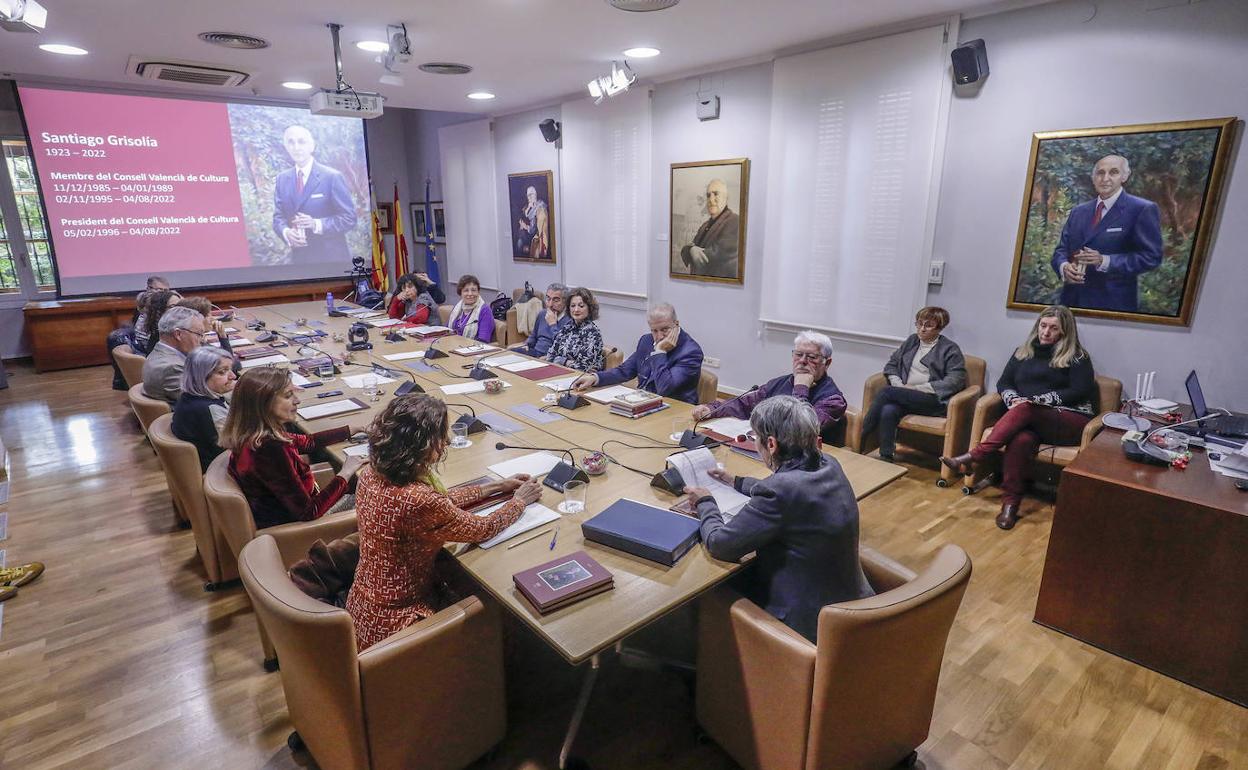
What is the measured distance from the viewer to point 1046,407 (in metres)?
3.71

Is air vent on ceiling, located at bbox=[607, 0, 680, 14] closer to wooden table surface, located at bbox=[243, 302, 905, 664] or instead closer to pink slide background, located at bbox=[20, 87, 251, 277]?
wooden table surface, located at bbox=[243, 302, 905, 664]

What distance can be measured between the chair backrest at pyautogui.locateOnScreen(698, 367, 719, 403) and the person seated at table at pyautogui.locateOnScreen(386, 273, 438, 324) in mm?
3348

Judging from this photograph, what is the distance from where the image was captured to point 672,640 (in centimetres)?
253

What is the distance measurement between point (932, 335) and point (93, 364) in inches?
344

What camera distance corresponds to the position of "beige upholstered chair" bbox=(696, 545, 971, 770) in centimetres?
151

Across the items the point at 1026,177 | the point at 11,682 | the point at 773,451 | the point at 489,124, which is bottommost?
the point at 11,682

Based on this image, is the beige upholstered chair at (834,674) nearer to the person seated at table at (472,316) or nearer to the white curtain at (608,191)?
the person seated at table at (472,316)

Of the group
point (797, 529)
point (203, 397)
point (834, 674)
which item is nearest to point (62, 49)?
point (203, 397)

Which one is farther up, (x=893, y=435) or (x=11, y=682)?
(x=893, y=435)

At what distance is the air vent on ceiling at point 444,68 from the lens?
5.24 metres

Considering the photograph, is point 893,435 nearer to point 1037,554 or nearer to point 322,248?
point 1037,554

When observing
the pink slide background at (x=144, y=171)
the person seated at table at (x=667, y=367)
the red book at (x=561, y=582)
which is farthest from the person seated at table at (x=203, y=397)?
the pink slide background at (x=144, y=171)

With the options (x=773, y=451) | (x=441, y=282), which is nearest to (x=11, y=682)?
(x=773, y=451)

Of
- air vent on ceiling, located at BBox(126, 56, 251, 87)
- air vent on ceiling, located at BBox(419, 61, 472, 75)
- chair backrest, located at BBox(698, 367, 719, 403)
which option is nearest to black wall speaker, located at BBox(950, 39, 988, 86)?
chair backrest, located at BBox(698, 367, 719, 403)
